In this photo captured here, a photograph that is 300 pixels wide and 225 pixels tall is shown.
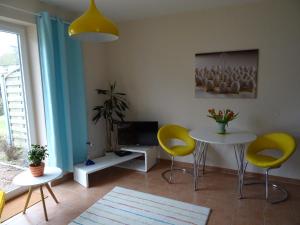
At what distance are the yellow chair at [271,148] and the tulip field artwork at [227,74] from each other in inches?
25.6

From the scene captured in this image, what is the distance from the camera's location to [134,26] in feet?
12.6

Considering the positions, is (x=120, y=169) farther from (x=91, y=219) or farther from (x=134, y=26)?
(x=134, y=26)

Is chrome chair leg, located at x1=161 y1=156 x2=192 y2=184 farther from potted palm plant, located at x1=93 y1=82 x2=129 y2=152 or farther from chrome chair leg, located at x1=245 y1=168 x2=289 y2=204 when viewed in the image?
potted palm plant, located at x1=93 y1=82 x2=129 y2=152

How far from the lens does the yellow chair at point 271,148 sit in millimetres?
2525

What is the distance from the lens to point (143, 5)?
3.07 m

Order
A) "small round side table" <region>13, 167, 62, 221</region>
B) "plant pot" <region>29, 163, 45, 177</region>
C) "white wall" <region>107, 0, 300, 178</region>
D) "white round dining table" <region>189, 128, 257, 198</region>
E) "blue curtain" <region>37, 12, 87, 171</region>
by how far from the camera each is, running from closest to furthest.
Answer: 1. "small round side table" <region>13, 167, 62, 221</region>
2. "plant pot" <region>29, 163, 45, 177</region>
3. "white round dining table" <region>189, 128, 257, 198</region>
4. "blue curtain" <region>37, 12, 87, 171</region>
5. "white wall" <region>107, 0, 300, 178</region>

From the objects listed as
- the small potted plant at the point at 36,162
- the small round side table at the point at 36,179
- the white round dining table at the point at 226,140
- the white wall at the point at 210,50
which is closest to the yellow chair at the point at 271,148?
the white round dining table at the point at 226,140

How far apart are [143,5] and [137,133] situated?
2012 millimetres

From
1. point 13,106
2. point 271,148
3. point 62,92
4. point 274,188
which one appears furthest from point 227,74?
point 13,106

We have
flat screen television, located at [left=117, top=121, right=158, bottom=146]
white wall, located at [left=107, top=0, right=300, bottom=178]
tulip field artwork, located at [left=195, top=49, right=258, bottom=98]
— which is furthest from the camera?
flat screen television, located at [left=117, top=121, right=158, bottom=146]

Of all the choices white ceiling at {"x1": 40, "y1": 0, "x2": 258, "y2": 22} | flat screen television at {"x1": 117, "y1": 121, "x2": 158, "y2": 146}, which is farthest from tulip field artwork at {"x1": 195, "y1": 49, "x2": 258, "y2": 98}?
flat screen television at {"x1": 117, "y1": 121, "x2": 158, "y2": 146}

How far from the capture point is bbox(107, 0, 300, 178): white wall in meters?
2.91

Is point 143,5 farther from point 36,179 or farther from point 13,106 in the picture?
point 36,179

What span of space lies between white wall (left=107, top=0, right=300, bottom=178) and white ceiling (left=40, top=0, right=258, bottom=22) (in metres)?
0.17
